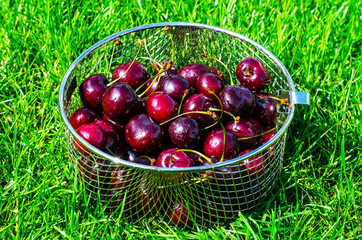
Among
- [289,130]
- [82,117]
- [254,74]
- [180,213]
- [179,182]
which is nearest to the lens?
[179,182]

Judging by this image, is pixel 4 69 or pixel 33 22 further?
pixel 33 22

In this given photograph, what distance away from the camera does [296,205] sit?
2.08m

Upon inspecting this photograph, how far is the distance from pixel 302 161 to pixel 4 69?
180 cm

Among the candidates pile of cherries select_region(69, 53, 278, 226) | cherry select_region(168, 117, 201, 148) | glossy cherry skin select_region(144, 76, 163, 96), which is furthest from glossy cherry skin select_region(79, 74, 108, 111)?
cherry select_region(168, 117, 201, 148)

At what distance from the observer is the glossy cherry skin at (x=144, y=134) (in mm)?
1892

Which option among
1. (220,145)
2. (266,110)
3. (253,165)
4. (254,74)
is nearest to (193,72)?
(254,74)

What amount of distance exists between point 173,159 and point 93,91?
0.55m

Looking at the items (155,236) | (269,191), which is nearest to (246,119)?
(269,191)

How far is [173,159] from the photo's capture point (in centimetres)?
185

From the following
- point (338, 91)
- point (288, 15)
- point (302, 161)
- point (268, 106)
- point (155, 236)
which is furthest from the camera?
point (288, 15)

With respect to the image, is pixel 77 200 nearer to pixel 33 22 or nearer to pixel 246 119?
pixel 246 119

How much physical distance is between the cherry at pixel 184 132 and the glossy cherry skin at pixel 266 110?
0.38 meters

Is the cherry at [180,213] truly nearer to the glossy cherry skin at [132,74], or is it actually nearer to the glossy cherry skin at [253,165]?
the glossy cherry skin at [253,165]

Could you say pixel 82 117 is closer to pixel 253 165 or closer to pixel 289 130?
pixel 253 165
